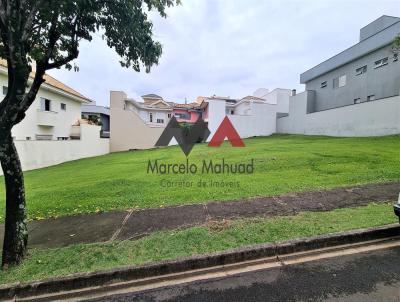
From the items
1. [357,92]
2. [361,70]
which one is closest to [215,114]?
[357,92]

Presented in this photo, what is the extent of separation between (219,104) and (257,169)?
64.6 feet

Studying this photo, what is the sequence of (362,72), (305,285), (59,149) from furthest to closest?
(362,72), (59,149), (305,285)

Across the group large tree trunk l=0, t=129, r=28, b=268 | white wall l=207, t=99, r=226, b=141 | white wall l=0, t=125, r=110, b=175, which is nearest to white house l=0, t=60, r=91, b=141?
white wall l=0, t=125, r=110, b=175

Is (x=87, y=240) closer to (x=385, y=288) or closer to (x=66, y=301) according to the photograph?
(x=66, y=301)

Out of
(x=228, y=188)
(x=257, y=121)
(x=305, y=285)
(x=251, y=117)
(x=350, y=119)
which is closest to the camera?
(x=305, y=285)

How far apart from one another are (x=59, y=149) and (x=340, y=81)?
2410 centimetres

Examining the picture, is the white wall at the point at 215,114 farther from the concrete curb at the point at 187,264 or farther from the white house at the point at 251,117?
the concrete curb at the point at 187,264

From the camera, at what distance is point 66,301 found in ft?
8.65

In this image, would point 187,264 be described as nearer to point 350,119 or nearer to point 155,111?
point 350,119

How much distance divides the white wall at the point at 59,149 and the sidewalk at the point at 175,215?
37.6ft

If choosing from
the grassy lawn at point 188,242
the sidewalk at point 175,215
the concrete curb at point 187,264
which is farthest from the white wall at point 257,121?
the concrete curb at point 187,264

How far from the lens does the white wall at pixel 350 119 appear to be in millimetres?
14244

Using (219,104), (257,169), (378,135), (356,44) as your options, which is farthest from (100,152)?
(356,44)

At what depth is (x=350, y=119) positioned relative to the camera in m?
17.3
